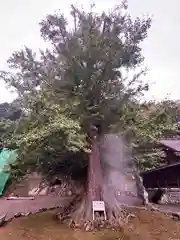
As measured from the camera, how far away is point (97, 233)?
930 cm

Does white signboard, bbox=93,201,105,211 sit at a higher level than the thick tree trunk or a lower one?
lower

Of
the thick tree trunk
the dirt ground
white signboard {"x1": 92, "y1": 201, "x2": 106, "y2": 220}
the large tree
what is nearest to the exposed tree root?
the thick tree trunk

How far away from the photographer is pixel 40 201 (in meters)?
15.9

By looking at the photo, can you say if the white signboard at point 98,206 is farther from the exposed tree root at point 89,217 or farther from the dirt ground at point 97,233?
the dirt ground at point 97,233

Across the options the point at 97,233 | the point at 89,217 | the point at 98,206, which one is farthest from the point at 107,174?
the point at 97,233

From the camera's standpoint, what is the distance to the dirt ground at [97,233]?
9102 millimetres

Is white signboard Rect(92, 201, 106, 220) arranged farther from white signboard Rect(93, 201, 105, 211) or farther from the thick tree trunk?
the thick tree trunk

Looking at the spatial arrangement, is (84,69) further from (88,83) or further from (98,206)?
(98,206)

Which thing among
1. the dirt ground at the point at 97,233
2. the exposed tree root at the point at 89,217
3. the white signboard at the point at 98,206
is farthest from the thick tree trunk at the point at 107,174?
the dirt ground at the point at 97,233

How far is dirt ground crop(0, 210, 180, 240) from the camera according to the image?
9.10 meters

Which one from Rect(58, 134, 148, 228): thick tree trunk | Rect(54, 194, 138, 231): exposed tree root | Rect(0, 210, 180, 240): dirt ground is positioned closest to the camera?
Rect(0, 210, 180, 240): dirt ground

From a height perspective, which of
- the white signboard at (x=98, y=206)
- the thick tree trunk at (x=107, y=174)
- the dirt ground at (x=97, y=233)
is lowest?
the dirt ground at (x=97, y=233)

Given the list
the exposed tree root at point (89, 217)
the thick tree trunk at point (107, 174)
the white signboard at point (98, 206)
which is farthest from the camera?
the thick tree trunk at point (107, 174)

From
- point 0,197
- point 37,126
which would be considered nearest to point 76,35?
point 37,126
